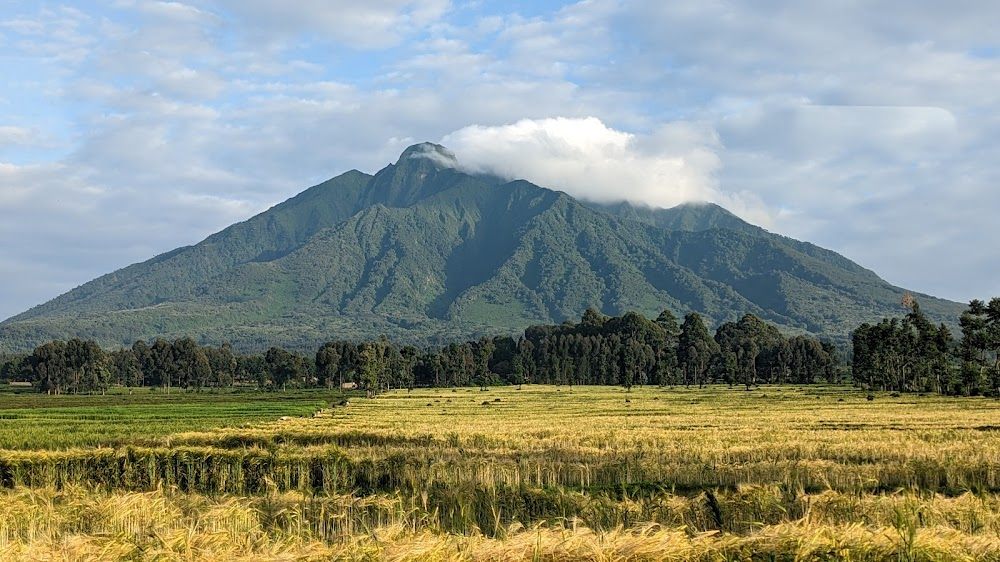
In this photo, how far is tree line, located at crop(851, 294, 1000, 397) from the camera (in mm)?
87438

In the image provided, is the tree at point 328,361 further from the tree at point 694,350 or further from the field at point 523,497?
the field at point 523,497

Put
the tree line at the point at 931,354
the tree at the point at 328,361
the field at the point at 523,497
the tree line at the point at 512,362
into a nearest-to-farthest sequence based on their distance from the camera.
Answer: the field at the point at 523,497, the tree line at the point at 931,354, the tree line at the point at 512,362, the tree at the point at 328,361

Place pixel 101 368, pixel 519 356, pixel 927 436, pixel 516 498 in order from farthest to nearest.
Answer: pixel 519 356
pixel 101 368
pixel 927 436
pixel 516 498

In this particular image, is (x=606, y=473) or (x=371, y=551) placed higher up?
(x=371, y=551)

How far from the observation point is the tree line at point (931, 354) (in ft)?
287

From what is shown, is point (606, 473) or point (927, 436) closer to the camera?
point (606, 473)

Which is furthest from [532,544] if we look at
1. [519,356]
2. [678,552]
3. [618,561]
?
[519,356]

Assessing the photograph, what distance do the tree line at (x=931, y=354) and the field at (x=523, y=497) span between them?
60877 mm

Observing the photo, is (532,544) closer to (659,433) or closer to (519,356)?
(659,433)

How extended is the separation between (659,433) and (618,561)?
2683 centimetres

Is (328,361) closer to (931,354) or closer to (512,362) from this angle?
(512,362)

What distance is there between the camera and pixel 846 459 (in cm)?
2398

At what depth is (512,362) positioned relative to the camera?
182 m

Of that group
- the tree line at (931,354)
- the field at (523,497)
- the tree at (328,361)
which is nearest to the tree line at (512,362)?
the tree at (328,361)
